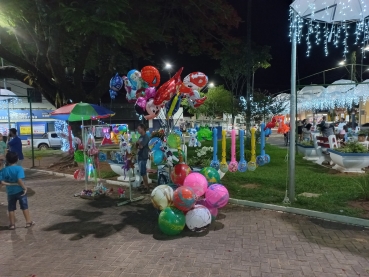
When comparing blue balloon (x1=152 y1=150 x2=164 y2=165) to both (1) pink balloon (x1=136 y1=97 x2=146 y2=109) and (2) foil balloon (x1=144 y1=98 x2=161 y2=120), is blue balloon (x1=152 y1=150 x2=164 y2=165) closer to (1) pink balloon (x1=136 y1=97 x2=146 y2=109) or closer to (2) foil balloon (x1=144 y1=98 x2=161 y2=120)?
(2) foil balloon (x1=144 y1=98 x2=161 y2=120)

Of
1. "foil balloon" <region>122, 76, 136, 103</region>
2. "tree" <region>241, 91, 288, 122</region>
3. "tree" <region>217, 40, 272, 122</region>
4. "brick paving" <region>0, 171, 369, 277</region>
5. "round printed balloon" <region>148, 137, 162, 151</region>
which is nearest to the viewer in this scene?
"brick paving" <region>0, 171, 369, 277</region>

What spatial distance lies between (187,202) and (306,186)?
4.32 m

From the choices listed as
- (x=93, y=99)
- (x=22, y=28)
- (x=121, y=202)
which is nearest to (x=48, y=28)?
(x=22, y=28)

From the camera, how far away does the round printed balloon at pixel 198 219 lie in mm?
4914

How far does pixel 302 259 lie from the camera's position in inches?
158

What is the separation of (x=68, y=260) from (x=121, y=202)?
290 cm

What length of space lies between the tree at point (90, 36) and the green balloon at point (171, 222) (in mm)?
6606

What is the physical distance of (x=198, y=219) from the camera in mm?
4910

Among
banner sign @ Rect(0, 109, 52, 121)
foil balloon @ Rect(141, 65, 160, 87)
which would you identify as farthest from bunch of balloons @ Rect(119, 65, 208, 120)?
banner sign @ Rect(0, 109, 52, 121)

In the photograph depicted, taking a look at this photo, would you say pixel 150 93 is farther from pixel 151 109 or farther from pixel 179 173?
pixel 179 173

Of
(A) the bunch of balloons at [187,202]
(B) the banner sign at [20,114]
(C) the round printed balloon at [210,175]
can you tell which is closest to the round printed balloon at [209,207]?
(A) the bunch of balloons at [187,202]

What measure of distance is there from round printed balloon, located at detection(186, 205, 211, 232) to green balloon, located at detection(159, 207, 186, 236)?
108 millimetres

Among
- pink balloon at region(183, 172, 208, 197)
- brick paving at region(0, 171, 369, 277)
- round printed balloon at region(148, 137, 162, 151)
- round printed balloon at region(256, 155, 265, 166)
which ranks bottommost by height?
brick paving at region(0, 171, 369, 277)

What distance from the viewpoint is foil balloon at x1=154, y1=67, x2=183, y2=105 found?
572cm
